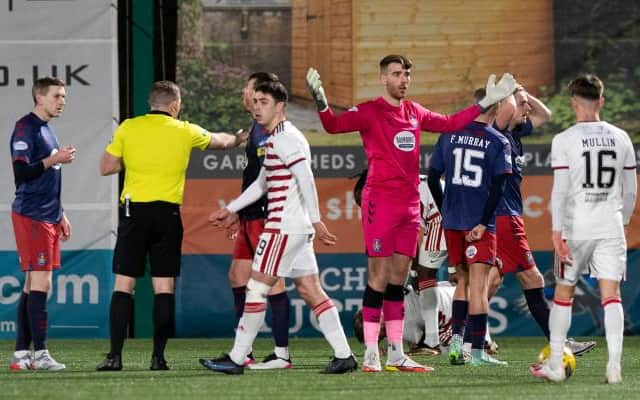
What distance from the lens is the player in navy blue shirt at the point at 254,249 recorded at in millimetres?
8906

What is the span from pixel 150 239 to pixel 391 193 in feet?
4.87

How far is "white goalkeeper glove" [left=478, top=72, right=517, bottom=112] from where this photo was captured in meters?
8.30

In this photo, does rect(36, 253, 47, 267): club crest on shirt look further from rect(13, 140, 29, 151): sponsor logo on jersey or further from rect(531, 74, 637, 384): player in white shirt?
rect(531, 74, 637, 384): player in white shirt

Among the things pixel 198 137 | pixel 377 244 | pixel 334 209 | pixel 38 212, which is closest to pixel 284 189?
pixel 377 244

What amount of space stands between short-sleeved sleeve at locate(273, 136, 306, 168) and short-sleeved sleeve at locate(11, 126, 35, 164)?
1.84m

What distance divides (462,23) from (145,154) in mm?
4993

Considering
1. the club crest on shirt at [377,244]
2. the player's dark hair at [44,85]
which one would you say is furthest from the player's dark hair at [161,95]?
the club crest on shirt at [377,244]

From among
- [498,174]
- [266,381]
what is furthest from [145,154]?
[498,174]

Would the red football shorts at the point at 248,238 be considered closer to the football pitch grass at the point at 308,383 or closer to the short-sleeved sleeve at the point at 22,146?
the football pitch grass at the point at 308,383

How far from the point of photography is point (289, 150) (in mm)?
7969

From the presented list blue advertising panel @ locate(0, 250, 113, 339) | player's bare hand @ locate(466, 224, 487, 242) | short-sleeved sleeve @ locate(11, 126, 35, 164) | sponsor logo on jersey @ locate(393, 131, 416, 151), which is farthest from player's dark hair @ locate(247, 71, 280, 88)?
blue advertising panel @ locate(0, 250, 113, 339)

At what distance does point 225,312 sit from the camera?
12.8m

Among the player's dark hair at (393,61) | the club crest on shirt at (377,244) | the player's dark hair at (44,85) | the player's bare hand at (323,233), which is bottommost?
the club crest on shirt at (377,244)

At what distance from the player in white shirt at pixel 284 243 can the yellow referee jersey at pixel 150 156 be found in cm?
54
